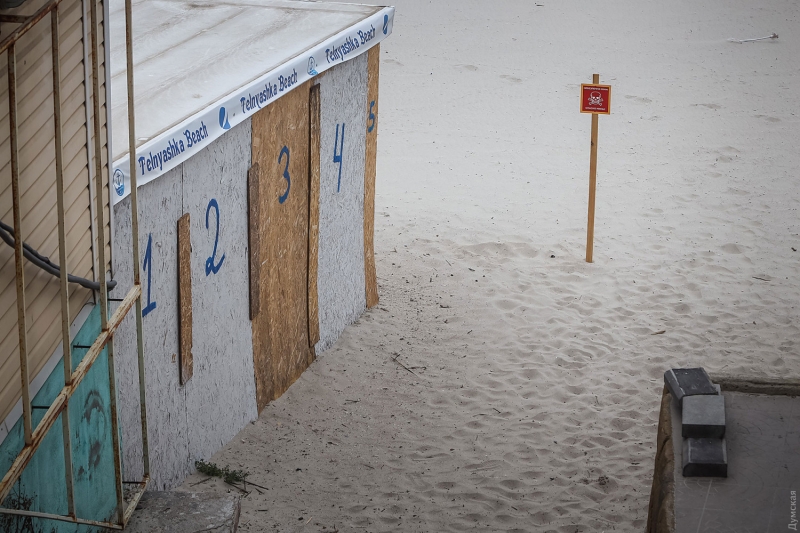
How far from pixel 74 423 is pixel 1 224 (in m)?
1.23

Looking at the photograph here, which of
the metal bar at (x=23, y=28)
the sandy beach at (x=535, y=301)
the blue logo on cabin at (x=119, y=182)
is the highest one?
the metal bar at (x=23, y=28)

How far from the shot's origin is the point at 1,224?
286 centimetres

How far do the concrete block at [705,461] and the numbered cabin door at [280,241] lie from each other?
10.0 ft

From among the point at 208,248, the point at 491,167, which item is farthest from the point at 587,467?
the point at 491,167

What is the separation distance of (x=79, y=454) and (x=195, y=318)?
60.4 inches

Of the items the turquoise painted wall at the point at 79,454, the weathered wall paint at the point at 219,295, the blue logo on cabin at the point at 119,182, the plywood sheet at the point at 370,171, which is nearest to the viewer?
the turquoise painted wall at the point at 79,454

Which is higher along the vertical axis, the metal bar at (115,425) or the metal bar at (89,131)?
the metal bar at (89,131)

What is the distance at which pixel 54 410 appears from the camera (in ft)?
9.98

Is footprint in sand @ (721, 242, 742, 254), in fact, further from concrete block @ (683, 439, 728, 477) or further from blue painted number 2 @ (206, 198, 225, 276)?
blue painted number 2 @ (206, 198, 225, 276)

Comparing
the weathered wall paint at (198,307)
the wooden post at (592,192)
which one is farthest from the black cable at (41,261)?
the wooden post at (592,192)

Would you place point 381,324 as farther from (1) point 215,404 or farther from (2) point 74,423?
(2) point 74,423

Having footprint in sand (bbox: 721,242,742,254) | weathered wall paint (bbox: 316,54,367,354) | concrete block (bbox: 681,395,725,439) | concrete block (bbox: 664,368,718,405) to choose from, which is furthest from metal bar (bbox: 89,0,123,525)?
footprint in sand (bbox: 721,242,742,254)

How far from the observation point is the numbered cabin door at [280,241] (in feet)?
19.6

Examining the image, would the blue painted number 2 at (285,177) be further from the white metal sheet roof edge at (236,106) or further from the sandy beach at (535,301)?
the sandy beach at (535,301)
